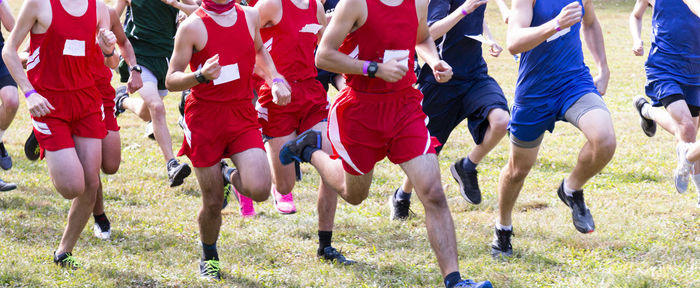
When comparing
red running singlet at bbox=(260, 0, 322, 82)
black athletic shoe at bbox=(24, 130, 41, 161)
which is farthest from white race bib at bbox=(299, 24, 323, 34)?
black athletic shoe at bbox=(24, 130, 41, 161)

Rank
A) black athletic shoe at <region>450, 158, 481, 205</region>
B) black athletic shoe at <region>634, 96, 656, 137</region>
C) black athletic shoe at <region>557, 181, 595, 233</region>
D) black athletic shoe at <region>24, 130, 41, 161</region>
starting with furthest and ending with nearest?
black athletic shoe at <region>634, 96, 656, 137</region> < black athletic shoe at <region>24, 130, 41, 161</region> < black athletic shoe at <region>450, 158, 481, 205</region> < black athletic shoe at <region>557, 181, 595, 233</region>

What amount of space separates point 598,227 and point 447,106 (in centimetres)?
157

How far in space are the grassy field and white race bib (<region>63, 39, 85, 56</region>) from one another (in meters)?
1.50

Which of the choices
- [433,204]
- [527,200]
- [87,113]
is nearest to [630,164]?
[527,200]

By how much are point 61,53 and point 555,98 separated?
3.35 m

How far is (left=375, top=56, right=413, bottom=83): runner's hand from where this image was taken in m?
4.57

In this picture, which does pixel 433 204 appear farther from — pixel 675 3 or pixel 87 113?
pixel 675 3

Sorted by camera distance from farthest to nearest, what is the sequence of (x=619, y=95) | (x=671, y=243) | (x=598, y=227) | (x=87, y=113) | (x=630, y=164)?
(x=619, y=95), (x=630, y=164), (x=598, y=227), (x=671, y=243), (x=87, y=113)

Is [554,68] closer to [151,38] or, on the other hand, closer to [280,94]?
[280,94]

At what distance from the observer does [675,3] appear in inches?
285

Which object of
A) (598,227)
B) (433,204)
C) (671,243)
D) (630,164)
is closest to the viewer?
(433,204)

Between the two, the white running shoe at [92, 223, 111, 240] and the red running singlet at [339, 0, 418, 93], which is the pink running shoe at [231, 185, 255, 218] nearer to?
the white running shoe at [92, 223, 111, 240]

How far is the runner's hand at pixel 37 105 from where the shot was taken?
16.8ft

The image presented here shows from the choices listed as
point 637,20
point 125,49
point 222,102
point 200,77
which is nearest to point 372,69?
point 200,77
